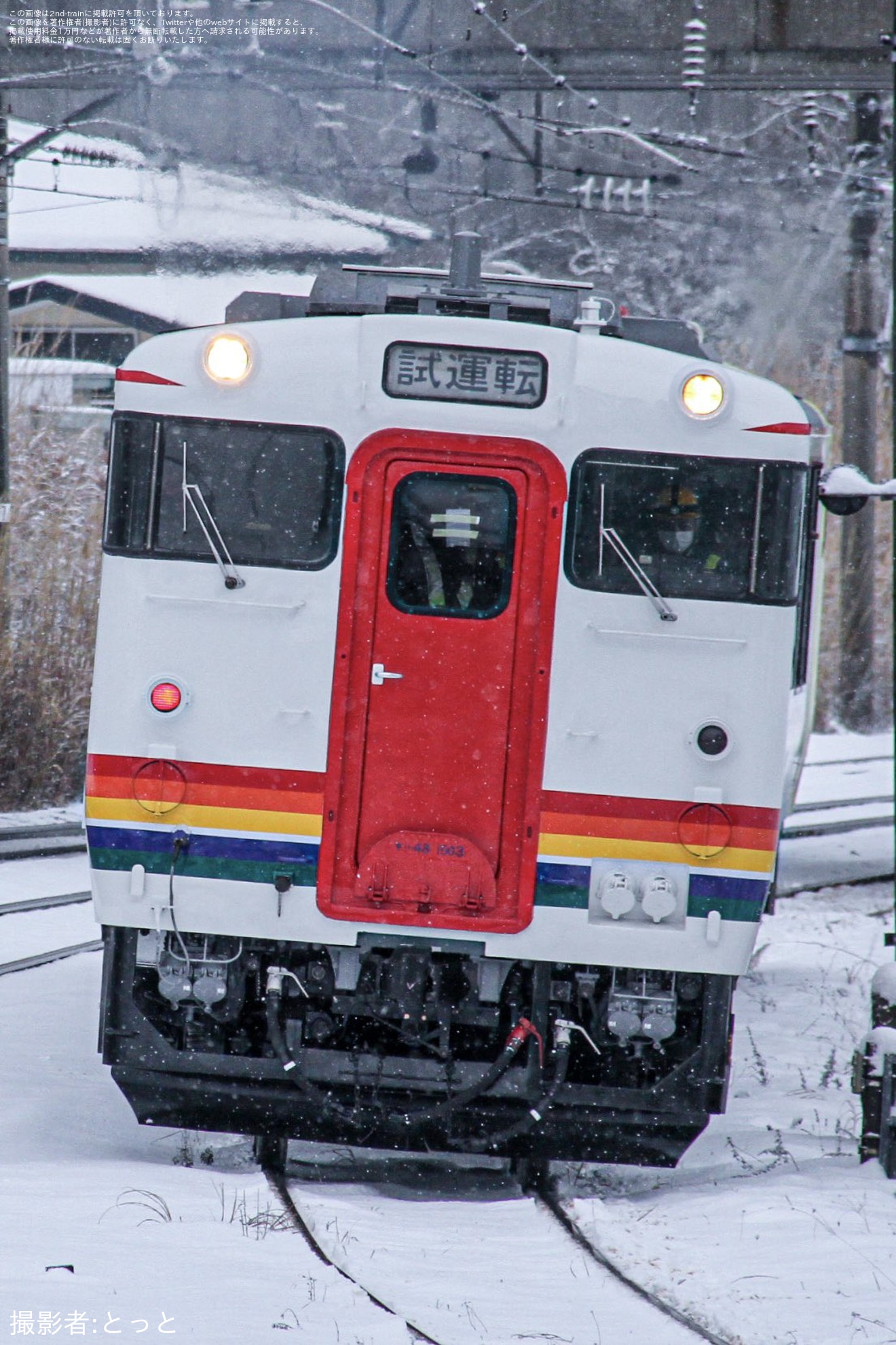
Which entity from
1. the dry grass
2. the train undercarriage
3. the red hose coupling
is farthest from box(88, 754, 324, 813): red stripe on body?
the dry grass

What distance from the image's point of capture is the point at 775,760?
6.19 meters

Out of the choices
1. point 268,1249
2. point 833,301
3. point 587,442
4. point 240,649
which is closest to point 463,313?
point 587,442

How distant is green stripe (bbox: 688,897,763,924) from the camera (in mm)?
6098

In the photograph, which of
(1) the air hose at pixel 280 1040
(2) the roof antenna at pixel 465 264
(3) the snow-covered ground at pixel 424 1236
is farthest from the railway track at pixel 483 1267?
(2) the roof antenna at pixel 465 264

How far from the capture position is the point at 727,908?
6102mm

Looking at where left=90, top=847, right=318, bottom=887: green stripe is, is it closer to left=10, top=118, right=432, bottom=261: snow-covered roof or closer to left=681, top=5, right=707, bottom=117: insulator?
left=681, top=5, right=707, bottom=117: insulator

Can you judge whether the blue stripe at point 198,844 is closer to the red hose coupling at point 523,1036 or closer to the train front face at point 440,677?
the train front face at point 440,677

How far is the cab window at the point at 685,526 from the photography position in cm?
616

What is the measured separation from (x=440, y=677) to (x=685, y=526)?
44.3 inches

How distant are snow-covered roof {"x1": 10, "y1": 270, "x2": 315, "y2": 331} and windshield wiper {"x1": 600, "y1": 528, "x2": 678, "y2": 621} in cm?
880

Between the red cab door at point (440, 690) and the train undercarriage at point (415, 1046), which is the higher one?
the red cab door at point (440, 690)

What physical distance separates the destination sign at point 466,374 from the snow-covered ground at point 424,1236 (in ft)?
10.2

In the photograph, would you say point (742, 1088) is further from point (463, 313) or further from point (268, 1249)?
point (463, 313)

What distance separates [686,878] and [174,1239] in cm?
228
